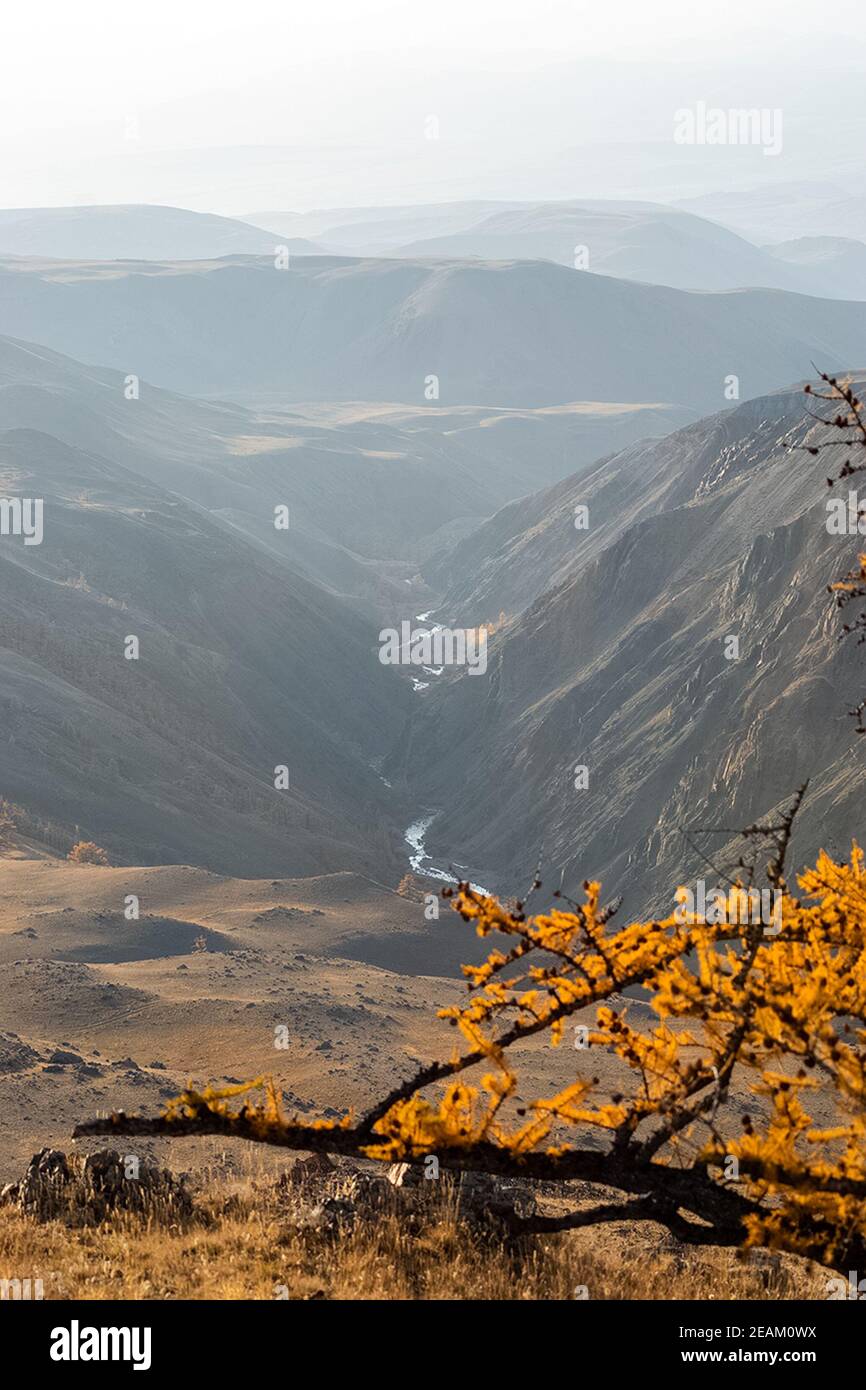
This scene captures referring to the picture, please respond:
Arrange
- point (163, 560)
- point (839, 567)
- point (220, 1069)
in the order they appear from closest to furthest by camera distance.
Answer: point (220, 1069)
point (839, 567)
point (163, 560)

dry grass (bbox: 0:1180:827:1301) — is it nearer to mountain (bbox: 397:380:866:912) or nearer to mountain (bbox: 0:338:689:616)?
mountain (bbox: 397:380:866:912)

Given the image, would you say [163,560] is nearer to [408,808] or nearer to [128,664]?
[128,664]
